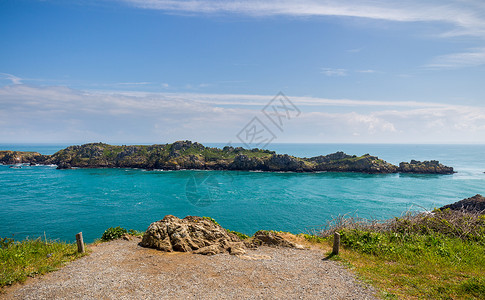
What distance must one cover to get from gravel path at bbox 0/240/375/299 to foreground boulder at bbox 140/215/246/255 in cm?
69

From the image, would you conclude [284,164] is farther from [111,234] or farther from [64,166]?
[64,166]

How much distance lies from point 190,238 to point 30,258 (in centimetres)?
782

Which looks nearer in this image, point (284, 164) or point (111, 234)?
point (111, 234)

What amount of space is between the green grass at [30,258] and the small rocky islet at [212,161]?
9085cm

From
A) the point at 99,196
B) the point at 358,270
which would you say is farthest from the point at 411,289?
the point at 99,196

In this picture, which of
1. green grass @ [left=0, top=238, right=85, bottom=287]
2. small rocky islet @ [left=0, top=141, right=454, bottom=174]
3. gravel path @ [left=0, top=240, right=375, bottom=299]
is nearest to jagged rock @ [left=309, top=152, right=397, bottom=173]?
small rocky islet @ [left=0, top=141, right=454, bottom=174]

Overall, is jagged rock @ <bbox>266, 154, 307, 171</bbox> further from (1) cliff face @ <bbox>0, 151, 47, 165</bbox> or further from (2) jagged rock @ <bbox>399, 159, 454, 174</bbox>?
(1) cliff face @ <bbox>0, 151, 47, 165</bbox>

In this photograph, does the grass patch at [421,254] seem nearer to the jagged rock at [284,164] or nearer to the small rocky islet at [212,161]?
the jagged rock at [284,164]

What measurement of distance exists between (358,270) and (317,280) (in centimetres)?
241

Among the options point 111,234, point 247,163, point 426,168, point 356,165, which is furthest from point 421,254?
point 426,168

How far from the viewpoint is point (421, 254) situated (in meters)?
12.5

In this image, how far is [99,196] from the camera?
5528 cm

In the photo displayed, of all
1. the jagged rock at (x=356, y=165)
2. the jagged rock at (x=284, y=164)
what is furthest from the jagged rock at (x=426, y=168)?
the jagged rock at (x=284, y=164)

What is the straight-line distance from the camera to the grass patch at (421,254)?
30.2ft
